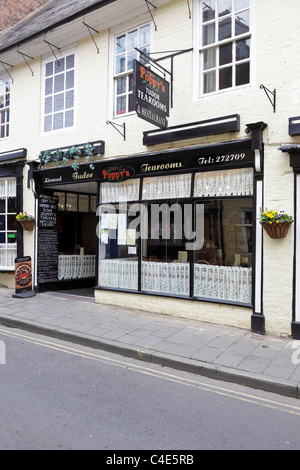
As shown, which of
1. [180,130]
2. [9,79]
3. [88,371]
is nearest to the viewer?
[88,371]

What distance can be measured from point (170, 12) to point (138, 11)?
91 centimetres

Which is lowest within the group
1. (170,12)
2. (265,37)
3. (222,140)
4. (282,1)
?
(222,140)

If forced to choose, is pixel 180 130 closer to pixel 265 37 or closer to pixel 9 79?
pixel 265 37

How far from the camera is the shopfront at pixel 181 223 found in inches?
263

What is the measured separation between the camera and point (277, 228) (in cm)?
596

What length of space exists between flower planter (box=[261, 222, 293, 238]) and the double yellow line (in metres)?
2.82

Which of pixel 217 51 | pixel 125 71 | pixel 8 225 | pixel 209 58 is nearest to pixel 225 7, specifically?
pixel 217 51

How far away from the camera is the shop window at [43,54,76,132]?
9445mm

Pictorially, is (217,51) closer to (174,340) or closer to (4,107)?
(174,340)

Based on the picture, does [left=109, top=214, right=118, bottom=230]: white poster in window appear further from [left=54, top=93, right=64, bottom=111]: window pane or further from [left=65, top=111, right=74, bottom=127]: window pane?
[left=54, top=93, right=64, bottom=111]: window pane

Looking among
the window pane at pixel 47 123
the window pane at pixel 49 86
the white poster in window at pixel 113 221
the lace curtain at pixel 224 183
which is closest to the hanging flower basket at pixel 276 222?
the lace curtain at pixel 224 183

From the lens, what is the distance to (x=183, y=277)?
293 inches

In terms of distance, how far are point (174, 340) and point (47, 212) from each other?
235 inches
